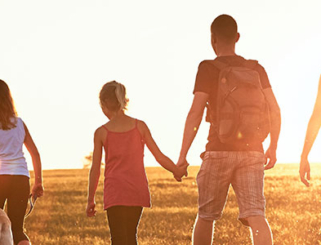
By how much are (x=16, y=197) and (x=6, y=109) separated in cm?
101

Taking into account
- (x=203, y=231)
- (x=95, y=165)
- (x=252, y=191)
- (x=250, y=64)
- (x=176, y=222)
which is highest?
(x=250, y=64)

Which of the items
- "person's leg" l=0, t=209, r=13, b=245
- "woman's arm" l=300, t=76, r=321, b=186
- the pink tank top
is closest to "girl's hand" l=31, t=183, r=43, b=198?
"person's leg" l=0, t=209, r=13, b=245

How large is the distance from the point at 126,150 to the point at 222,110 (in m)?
1.05

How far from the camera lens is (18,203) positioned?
7.57 meters

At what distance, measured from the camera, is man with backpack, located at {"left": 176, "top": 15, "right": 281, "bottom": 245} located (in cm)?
644

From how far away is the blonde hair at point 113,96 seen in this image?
21.9 feet

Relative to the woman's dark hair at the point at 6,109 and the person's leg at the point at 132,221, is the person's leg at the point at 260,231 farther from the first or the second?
the woman's dark hair at the point at 6,109

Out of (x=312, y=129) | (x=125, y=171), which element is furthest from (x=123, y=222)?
(x=312, y=129)

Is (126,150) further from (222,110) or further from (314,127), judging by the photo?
(314,127)

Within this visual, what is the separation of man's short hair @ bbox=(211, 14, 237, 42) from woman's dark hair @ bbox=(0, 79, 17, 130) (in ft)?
8.36

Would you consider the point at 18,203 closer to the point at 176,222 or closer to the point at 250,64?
the point at 250,64

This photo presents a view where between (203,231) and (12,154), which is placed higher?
(12,154)

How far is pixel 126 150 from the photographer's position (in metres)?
6.65

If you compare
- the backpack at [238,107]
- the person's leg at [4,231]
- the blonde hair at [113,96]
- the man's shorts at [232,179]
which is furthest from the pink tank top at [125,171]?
the person's leg at [4,231]
